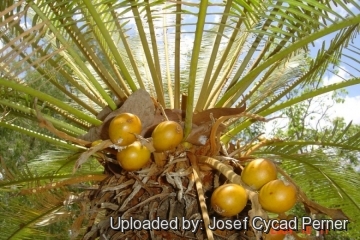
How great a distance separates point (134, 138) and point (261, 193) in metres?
0.66

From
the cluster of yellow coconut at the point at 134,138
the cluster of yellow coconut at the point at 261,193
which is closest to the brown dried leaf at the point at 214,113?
the cluster of yellow coconut at the point at 134,138

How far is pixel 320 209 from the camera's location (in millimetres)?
1938

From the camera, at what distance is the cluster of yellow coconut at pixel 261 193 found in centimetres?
162

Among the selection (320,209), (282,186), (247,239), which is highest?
(282,186)

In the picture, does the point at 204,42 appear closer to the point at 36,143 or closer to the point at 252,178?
the point at 252,178

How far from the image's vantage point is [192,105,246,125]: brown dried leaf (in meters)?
2.26

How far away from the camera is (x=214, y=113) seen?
92.5 inches

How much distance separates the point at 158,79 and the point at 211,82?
37 centimetres

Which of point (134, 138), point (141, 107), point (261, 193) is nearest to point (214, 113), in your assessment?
point (141, 107)

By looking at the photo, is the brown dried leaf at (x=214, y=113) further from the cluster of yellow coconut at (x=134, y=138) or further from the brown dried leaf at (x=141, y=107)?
the cluster of yellow coconut at (x=134, y=138)

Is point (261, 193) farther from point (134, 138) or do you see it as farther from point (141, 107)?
point (141, 107)

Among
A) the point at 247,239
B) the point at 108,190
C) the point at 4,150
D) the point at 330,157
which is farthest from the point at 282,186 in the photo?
the point at 4,150

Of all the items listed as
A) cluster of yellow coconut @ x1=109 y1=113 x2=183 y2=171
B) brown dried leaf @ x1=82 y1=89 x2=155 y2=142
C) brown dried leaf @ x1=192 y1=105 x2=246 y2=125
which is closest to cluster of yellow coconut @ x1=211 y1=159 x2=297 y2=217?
cluster of yellow coconut @ x1=109 y1=113 x2=183 y2=171

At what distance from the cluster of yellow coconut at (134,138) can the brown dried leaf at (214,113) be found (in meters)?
0.34
